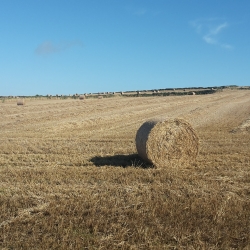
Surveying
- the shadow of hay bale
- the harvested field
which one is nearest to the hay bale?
the shadow of hay bale

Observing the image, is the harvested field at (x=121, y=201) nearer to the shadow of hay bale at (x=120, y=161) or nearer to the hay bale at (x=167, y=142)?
the shadow of hay bale at (x=120, y=161)

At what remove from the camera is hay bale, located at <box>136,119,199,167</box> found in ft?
30.8

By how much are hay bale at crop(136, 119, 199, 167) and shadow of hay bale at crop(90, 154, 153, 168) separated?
0.65 ft

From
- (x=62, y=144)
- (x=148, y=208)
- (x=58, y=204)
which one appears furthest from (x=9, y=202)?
(x=62, y=144)

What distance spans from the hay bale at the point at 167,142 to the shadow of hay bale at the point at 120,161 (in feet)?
0.65

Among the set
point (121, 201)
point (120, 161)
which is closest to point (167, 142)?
point (120, 161)

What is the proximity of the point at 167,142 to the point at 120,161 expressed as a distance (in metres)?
1.47

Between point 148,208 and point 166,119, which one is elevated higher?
point 166,119

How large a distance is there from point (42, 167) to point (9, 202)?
2.89 meters

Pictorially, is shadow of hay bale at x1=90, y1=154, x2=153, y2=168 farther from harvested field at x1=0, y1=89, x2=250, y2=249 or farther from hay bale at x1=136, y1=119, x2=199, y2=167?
hay bale at x1=136, y1=119, x2=199, y2=167

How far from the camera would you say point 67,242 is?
452 centimetres

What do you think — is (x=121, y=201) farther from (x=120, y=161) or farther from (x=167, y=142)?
(x=167, y=142)

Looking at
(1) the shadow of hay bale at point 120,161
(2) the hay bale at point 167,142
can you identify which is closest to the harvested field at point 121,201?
(1) the shadow of hay bale at point 120,161

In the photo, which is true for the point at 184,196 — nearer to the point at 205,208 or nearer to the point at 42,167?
the point at 205,208
